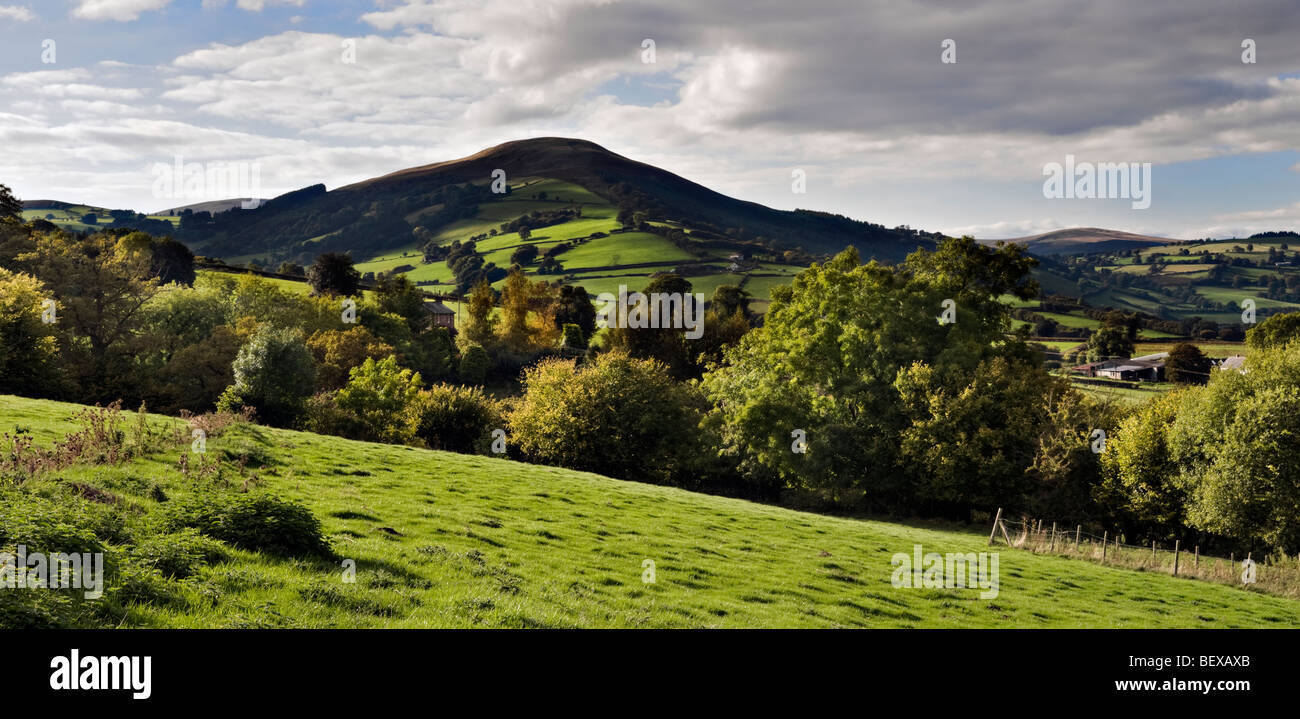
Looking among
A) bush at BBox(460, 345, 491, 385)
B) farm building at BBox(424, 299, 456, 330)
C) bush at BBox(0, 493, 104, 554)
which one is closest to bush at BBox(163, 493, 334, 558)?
bush at BBox(0, 493, 104, 554)

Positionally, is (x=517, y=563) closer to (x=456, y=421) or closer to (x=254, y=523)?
(x=254, y=523)

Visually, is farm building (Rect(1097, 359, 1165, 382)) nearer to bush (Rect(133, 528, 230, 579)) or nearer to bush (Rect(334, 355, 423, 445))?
bush (Rect(334, 355, 423, 445))

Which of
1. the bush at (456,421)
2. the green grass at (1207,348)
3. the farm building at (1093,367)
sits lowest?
the bush at (456,421)

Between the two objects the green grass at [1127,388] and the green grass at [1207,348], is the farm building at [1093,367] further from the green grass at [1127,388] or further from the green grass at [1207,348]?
the green grass at [1207,348]

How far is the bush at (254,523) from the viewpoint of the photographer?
41.0 feet

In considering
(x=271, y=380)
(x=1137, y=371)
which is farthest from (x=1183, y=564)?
(x=1137, y=371)

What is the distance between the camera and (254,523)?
1278cm

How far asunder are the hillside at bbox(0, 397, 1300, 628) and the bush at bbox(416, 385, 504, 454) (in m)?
22.2

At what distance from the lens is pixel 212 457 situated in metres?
20.3

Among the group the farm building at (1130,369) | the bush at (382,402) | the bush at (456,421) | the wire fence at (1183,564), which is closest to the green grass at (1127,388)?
the farm building at (1130,369)

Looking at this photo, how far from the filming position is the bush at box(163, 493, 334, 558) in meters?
12.5

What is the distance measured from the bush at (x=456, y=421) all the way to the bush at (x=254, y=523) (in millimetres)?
42681
